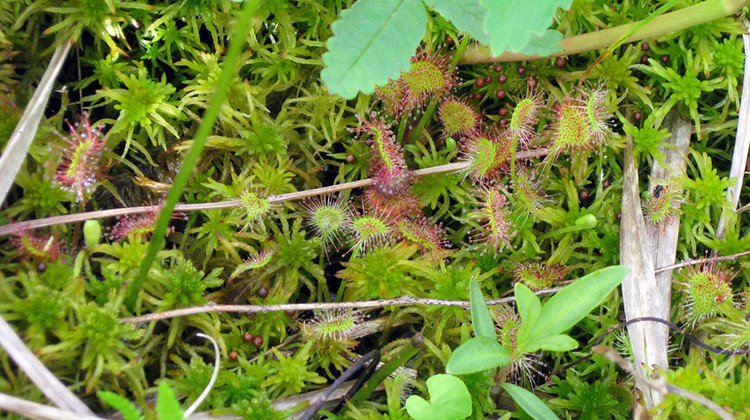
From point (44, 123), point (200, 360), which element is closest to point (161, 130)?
point (44, 123)

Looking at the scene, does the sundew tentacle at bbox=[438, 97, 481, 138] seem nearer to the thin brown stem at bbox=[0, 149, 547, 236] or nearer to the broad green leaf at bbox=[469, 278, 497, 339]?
the thin brown stem at bbox=[0, 149, 547, 236]

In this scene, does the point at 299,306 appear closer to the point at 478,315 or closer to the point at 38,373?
the point at 478,315

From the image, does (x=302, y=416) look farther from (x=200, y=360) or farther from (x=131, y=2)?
(x=131, y=2)

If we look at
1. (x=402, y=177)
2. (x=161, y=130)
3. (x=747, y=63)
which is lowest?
(x=402, y=177)

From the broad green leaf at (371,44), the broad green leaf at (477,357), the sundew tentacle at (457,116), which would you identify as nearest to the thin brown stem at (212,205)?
the sundew tentacle at (457,116)

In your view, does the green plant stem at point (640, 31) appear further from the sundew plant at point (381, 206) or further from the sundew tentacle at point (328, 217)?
the sundew tentacle at point (328, 217)

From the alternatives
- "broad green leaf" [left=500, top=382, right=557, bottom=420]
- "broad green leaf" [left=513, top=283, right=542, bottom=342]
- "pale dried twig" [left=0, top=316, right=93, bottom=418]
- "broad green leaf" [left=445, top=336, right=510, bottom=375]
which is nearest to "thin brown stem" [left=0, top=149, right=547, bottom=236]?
"pale dried twig" [left=0, top=316, right=93, bottom=418]

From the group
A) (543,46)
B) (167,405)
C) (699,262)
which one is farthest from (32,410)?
(699,262)
